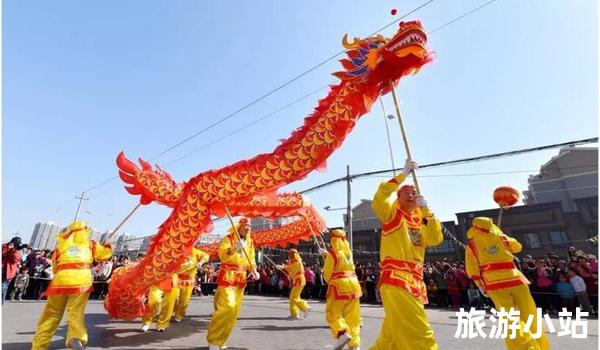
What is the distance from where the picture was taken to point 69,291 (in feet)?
13.8

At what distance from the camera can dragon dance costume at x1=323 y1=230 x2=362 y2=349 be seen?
4.64 metres

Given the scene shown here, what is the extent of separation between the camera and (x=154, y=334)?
231 inches

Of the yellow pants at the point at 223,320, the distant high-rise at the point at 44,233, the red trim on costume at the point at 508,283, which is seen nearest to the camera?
the red trim on costume at the point at 508,283

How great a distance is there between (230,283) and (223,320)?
586mm

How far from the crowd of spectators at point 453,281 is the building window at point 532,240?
1131cm

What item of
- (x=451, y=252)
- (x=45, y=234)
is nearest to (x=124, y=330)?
(x=451, y=252)

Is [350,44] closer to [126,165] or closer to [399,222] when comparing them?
[399,222]

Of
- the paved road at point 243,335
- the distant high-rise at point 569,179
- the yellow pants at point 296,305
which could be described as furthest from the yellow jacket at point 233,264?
the distant high-rise at point 569,179

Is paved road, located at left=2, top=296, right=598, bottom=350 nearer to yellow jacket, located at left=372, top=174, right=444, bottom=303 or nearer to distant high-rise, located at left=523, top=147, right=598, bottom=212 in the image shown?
yellow jacket, located at left=372, top=174, right=444, bottom=303

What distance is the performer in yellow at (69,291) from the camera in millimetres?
4109

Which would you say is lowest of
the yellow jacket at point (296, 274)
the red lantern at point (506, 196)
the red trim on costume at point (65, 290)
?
the red trim on costume at point (65, 290)

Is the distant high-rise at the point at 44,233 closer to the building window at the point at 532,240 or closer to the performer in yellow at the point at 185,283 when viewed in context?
the performer in yellow at the point at 185,283

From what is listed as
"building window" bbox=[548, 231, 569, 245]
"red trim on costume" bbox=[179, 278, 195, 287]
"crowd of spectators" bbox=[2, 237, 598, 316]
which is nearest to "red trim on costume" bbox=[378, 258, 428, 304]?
"red trim on costume" bbox=[179, 278, 195, 287]

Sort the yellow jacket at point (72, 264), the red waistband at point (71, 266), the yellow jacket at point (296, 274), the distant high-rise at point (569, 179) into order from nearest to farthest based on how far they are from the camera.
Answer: the yellow jacket at point (72, 264), the red waistband at point (71, 266), the yellow jacket at point (296, 274), the distant high-rise at point (569, 179)
